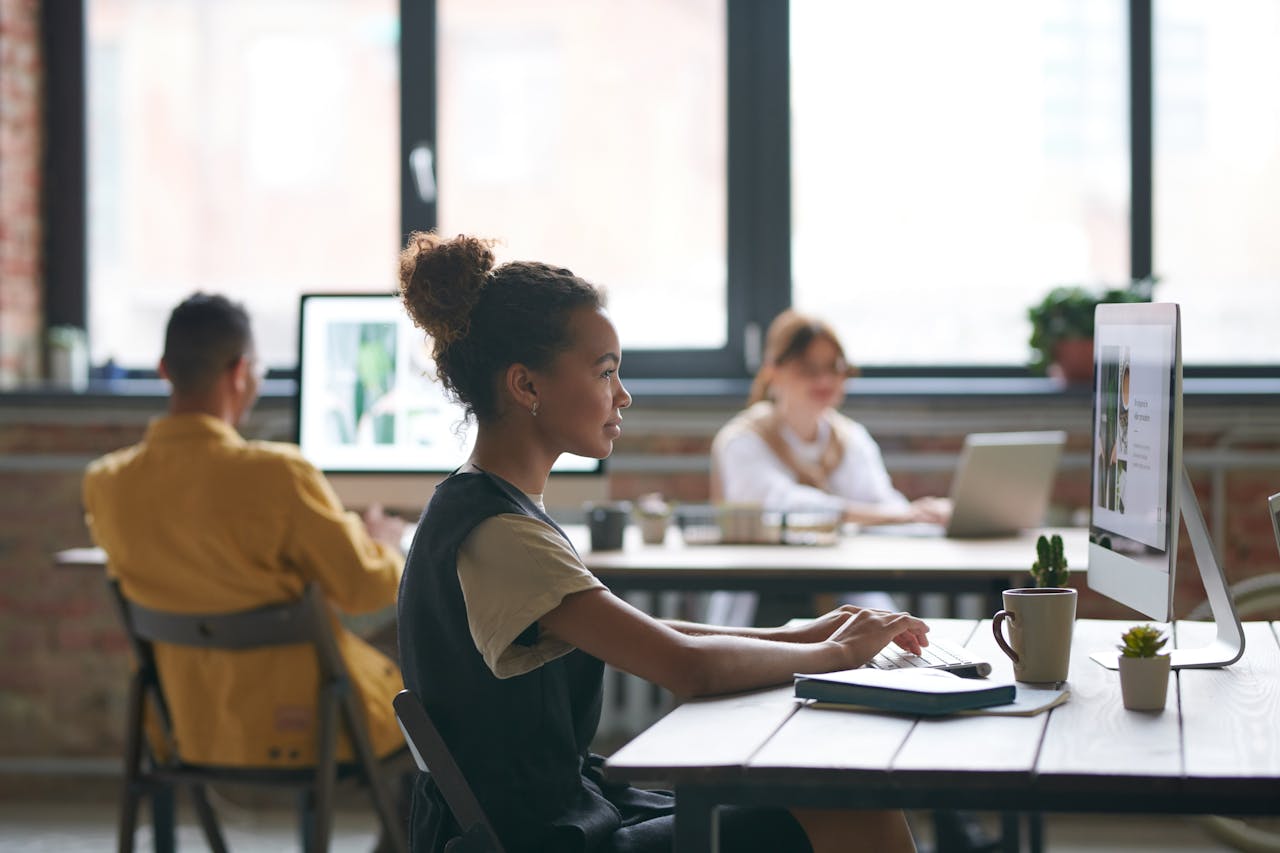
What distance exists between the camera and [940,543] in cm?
323

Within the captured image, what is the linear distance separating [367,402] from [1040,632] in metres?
1.95

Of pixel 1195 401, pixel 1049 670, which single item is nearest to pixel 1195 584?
pixel 1195 401

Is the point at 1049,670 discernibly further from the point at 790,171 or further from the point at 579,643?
the point at 790,171

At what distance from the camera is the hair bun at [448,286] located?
1.73 m

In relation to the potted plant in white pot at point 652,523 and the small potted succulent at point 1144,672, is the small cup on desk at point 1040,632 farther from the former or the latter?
the potted plant in white pot at point 652,523

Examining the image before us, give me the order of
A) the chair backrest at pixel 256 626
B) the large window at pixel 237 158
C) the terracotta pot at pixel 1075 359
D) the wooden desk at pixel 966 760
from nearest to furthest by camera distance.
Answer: the wooden desk at pixel 966 760 → the chair backrest at pixel 256 626 → the terracotta pot at pixel 1075 359 → the large window at pixel 237 158

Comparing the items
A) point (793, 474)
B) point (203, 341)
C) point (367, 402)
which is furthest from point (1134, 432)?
point (793, 474)

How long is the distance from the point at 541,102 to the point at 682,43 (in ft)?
1.46

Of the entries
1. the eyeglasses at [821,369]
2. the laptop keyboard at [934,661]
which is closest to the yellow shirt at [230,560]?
the laptop keyboard at [934,661]

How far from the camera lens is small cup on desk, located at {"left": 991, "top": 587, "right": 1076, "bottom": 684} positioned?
1664mm

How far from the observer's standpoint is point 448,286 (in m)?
1.73

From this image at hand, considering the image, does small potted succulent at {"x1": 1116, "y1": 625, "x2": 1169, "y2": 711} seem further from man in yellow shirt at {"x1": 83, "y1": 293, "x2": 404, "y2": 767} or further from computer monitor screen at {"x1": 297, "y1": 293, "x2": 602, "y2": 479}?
computer monitor screen at {"x1": 297, "y1": 293, "x2": 602, "y2": 479}

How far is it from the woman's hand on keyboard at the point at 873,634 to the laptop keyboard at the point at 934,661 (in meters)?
0.01

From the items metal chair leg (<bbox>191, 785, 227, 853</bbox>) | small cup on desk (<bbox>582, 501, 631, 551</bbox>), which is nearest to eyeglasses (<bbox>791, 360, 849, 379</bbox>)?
small cup on desk (<bbox>582, 501, 631, 551</bbox>)
